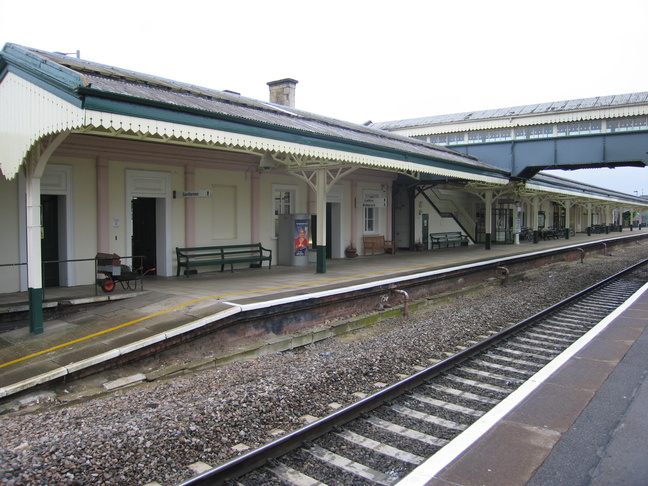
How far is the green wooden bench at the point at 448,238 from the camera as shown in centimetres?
2181

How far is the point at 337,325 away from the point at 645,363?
4687 mm

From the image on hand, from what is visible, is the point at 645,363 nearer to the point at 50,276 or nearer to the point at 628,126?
the point at 50,276

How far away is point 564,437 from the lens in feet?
13.1

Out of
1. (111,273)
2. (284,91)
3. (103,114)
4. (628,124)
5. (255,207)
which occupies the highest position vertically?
(284,91)

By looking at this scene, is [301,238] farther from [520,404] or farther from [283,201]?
[520,404]

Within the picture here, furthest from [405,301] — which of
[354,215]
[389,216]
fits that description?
[389,216]

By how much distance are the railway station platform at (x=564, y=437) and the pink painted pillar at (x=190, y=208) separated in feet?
27.6

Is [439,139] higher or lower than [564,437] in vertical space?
higher

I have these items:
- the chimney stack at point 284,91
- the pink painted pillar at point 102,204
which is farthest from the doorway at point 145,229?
the chimney stack at point 284,91

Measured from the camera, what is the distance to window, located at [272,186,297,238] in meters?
14.0

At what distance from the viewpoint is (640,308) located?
9.42 m

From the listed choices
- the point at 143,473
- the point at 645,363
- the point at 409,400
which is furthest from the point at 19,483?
the point at 645,363

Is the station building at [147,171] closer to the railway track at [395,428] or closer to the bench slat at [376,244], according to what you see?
the bench slat at [376,244]

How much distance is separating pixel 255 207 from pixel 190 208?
→ 2014mm
